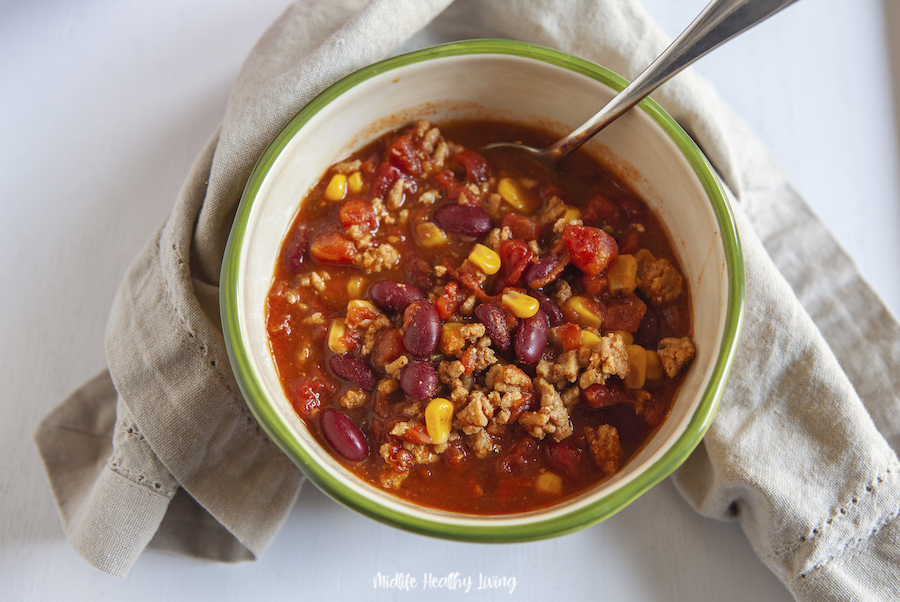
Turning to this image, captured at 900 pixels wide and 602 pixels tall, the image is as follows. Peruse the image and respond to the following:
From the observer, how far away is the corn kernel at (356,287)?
2.79 meters

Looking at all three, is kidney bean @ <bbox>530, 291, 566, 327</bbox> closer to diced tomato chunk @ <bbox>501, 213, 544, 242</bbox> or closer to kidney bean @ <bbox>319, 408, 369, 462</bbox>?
diced tomato chunk @ <bbox>501, 213, 544, 242</bbox>

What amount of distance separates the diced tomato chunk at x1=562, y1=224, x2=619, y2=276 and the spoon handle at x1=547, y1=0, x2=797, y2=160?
42cm

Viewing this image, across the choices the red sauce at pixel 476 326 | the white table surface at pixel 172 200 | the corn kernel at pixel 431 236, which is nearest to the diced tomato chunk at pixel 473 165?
the red sauce at pixel 476 326

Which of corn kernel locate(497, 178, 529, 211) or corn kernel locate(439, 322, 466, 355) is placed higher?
corn kernel locate(497, 178, 529, 211)

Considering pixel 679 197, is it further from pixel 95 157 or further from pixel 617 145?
pixel 95 157

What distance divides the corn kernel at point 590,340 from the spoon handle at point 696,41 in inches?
32.1

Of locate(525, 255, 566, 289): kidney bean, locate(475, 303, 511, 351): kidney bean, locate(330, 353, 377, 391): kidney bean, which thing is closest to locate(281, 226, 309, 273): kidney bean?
locate(330, 353, 377, 391): kidney bean

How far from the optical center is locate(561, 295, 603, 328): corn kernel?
2.70m

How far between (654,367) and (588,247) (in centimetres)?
52

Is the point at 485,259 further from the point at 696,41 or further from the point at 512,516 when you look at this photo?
the point at 696,41

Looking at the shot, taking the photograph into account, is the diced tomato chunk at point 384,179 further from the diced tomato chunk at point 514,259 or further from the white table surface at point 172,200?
the white table surface at point 172,200

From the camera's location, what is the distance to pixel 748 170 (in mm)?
3326

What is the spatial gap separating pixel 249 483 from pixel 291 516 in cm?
27

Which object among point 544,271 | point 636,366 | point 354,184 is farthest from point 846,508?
point 354,184
